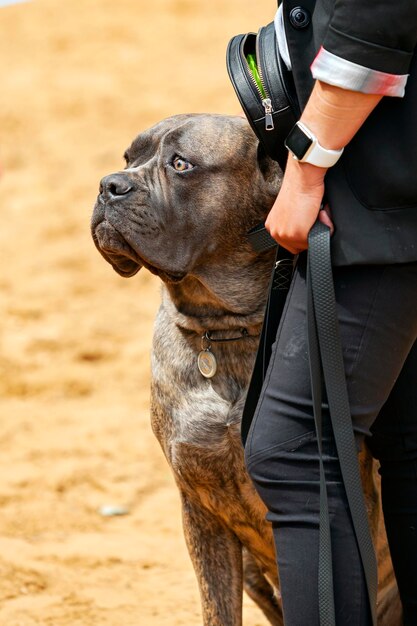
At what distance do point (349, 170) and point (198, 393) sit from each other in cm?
105

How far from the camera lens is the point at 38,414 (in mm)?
5902

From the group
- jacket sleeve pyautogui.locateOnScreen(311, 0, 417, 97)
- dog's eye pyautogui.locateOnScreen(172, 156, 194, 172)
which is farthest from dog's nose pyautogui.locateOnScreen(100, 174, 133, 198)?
jacket sleeve pyautogui.locateOnScreen(311, 0, 417, 97)

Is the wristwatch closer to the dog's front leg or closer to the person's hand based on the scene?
the person's hand

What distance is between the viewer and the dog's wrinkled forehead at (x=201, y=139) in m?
3.11

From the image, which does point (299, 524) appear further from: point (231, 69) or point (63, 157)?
point (63, 157)

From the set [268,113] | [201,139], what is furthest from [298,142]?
[201,139]

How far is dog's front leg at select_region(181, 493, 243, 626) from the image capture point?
3.20 m

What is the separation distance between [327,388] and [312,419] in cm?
9

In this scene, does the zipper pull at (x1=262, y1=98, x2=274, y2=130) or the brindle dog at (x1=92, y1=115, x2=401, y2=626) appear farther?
the brindle dog at (x1=92, y1=115, x2=401, y2=626)

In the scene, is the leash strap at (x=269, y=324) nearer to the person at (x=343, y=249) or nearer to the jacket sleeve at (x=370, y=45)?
the person at (x=343, y=249)

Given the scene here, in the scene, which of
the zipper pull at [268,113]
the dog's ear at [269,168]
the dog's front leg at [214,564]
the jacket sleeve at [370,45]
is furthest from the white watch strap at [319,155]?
the dog's front leg at [214,564]

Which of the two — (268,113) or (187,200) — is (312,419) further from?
(187,200)

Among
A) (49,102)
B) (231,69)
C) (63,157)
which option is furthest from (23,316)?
(231,69)

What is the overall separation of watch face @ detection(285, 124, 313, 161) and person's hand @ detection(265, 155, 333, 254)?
0.08 ft
